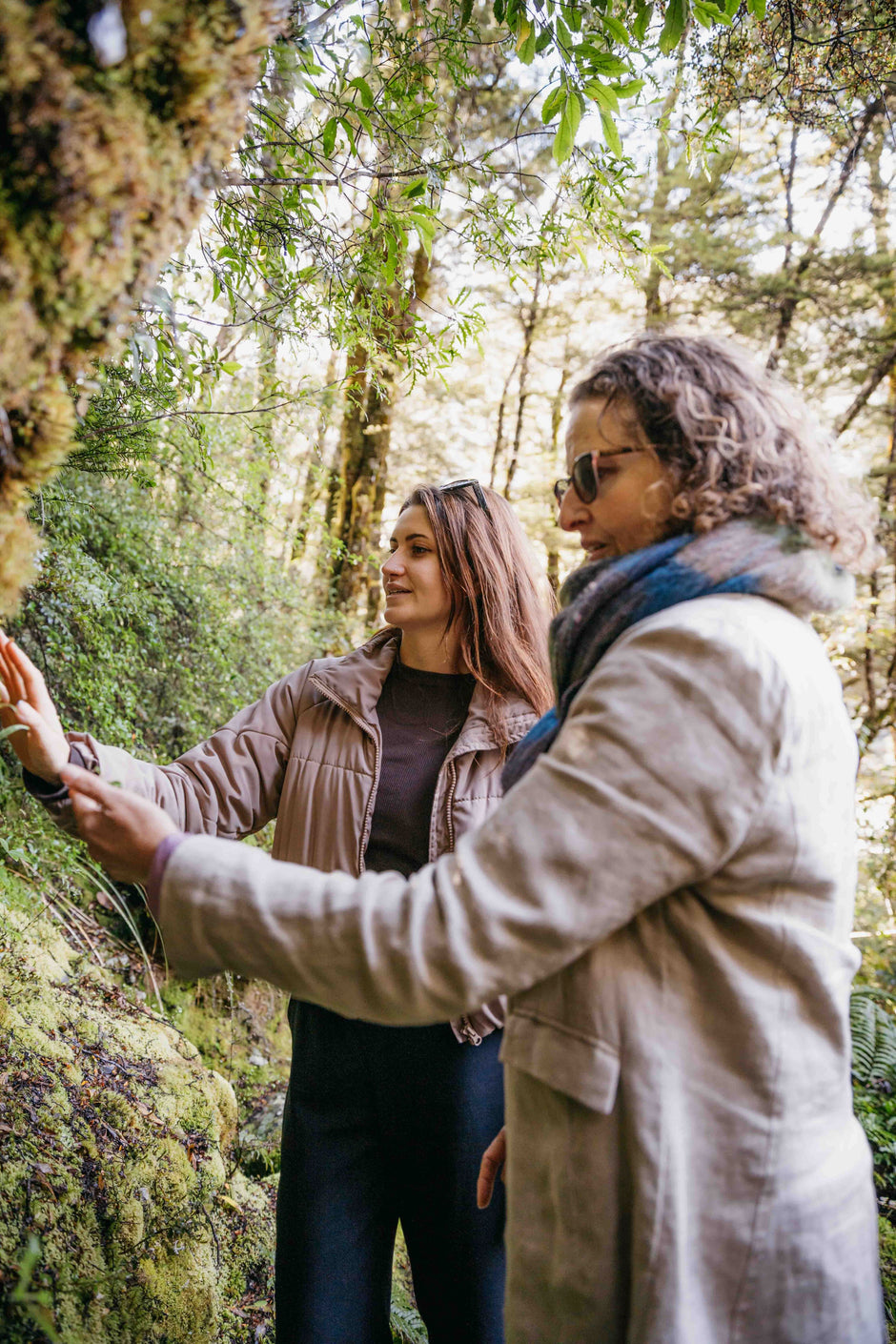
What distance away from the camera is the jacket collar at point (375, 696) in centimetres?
221

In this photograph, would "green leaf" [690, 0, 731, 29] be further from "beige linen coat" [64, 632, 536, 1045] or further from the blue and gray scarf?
"beige linen coat" [64, 632, 536, 1045]

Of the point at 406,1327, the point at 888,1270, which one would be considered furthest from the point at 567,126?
the point at 888,1270

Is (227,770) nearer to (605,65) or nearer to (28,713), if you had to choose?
(28,713)

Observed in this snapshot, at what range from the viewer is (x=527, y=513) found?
1206 cm

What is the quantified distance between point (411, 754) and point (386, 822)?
22cm

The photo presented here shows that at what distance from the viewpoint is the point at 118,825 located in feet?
4.07

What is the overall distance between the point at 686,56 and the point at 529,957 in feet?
13.1

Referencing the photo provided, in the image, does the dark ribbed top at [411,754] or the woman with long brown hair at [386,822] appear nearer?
the woman with long brown hair at [386,822]

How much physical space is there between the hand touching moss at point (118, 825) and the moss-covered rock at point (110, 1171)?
949mm

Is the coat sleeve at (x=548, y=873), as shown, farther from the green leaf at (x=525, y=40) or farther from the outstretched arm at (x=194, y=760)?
the green leaf at (x=525, y=40)

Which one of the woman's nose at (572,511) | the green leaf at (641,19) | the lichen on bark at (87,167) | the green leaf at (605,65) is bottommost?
the woman's nose at (572,511)

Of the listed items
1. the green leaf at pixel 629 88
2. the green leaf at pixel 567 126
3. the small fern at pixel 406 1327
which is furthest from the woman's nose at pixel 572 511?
the small fern at pixel 406 1327

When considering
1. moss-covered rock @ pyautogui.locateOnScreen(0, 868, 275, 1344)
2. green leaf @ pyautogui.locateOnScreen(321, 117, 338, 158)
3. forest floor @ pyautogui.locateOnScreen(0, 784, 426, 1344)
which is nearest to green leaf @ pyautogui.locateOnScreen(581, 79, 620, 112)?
green leaf @ pyautogui.locateOnScreen(321, 117, 338, 158)

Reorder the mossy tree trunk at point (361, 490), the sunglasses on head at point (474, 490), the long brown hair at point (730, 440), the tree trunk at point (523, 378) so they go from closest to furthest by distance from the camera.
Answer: the long brown hair at point (730, 440)
the sunglasses on head at point (474, 490)
the mossy tree trunk at point (361, 490)
the tree trunk at point (523, 378)
